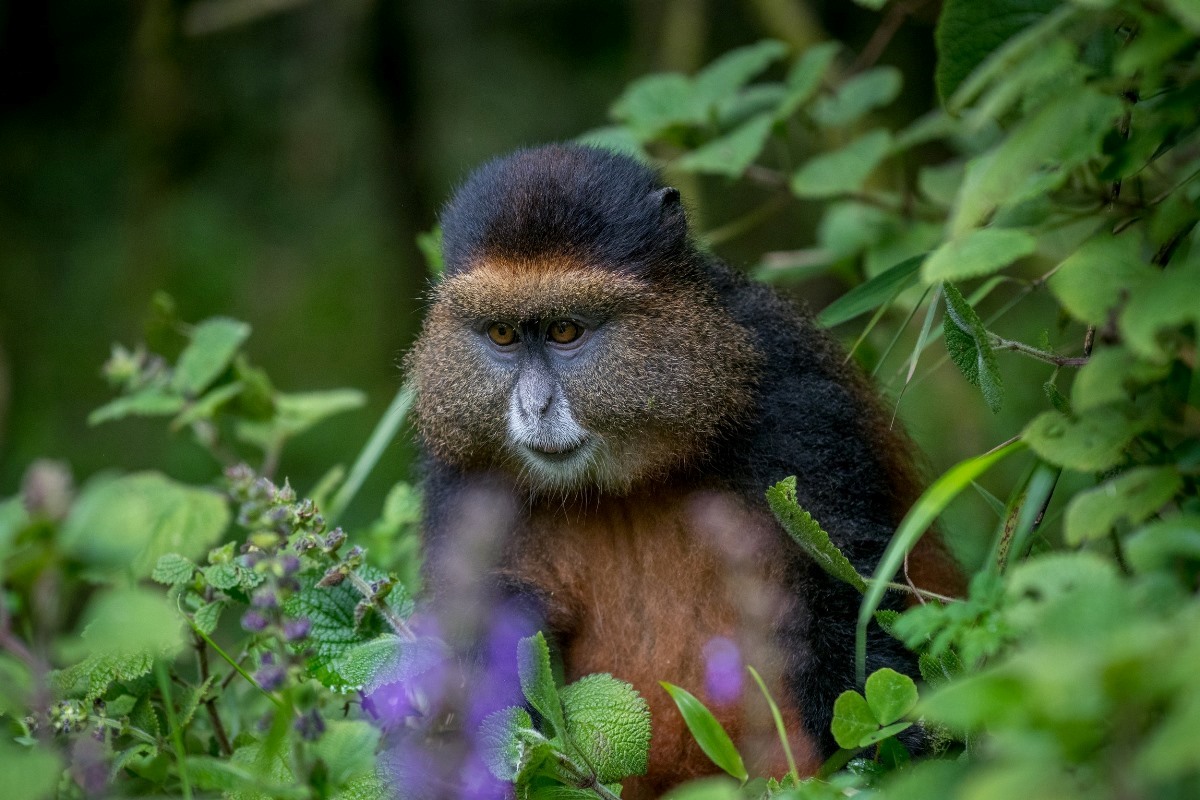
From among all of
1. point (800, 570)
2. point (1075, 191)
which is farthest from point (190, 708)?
point (1075, 191)

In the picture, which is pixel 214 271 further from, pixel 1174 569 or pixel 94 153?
pixel 1174 569

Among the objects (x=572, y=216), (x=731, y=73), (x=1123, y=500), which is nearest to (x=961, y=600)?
(x=1123, y=500)

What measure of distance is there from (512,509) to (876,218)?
2.48m

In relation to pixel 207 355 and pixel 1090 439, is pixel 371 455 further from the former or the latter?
pixel 1090 439

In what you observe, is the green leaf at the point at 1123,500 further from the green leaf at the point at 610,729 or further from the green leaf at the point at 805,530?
the green leaf at the point at 610,729

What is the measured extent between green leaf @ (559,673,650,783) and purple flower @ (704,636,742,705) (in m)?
0.84

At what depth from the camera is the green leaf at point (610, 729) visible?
115 inches

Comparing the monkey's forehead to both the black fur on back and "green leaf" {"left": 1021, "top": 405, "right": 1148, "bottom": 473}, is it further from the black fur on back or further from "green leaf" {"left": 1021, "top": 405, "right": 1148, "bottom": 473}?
"green leaf" {"left": 1021, "top": 405, "right": 1148, "bottom": 473}

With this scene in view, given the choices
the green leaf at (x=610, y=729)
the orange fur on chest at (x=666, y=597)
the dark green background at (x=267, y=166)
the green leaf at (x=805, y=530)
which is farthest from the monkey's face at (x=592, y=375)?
the dark green background at (x=267, y=166)

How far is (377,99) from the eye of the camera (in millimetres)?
11445

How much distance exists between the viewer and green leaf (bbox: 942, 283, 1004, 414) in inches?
111

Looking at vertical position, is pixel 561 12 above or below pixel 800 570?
above

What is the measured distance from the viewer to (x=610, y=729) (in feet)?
9.67

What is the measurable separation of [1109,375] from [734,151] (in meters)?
2.96
